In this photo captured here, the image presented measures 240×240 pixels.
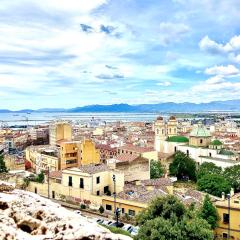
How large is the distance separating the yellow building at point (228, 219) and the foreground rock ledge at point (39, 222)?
23.0 meters

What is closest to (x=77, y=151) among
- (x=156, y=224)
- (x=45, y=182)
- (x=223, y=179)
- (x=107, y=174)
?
(x=45, y=182)

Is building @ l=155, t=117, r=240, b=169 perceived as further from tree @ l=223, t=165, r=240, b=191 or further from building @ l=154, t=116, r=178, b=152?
tree @ l=223, t=165, r=240, b=191

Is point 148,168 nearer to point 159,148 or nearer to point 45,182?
point 45,182

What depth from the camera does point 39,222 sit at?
4289 millimetres

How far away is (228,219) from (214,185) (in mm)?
10055

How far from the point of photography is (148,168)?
4203 cm

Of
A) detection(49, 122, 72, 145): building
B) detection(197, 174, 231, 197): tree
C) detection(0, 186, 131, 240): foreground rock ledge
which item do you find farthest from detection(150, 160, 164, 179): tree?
detection(0, 186, 131, 240): foreground rock ledge

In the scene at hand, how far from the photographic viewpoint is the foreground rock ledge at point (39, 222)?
3863 mm

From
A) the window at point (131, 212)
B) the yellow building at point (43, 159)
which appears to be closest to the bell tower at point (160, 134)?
the yellow building at point (43, 159)

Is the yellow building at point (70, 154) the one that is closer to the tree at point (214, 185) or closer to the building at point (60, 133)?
the building at point (60, 133)

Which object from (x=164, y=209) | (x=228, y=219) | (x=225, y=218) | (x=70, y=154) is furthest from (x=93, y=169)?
(x=164, y=209)

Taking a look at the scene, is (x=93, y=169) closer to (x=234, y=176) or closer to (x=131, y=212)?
(x=131, y=212)

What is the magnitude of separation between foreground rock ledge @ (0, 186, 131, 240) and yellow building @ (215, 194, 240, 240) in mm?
22974

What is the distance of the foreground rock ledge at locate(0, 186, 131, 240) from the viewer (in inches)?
152
